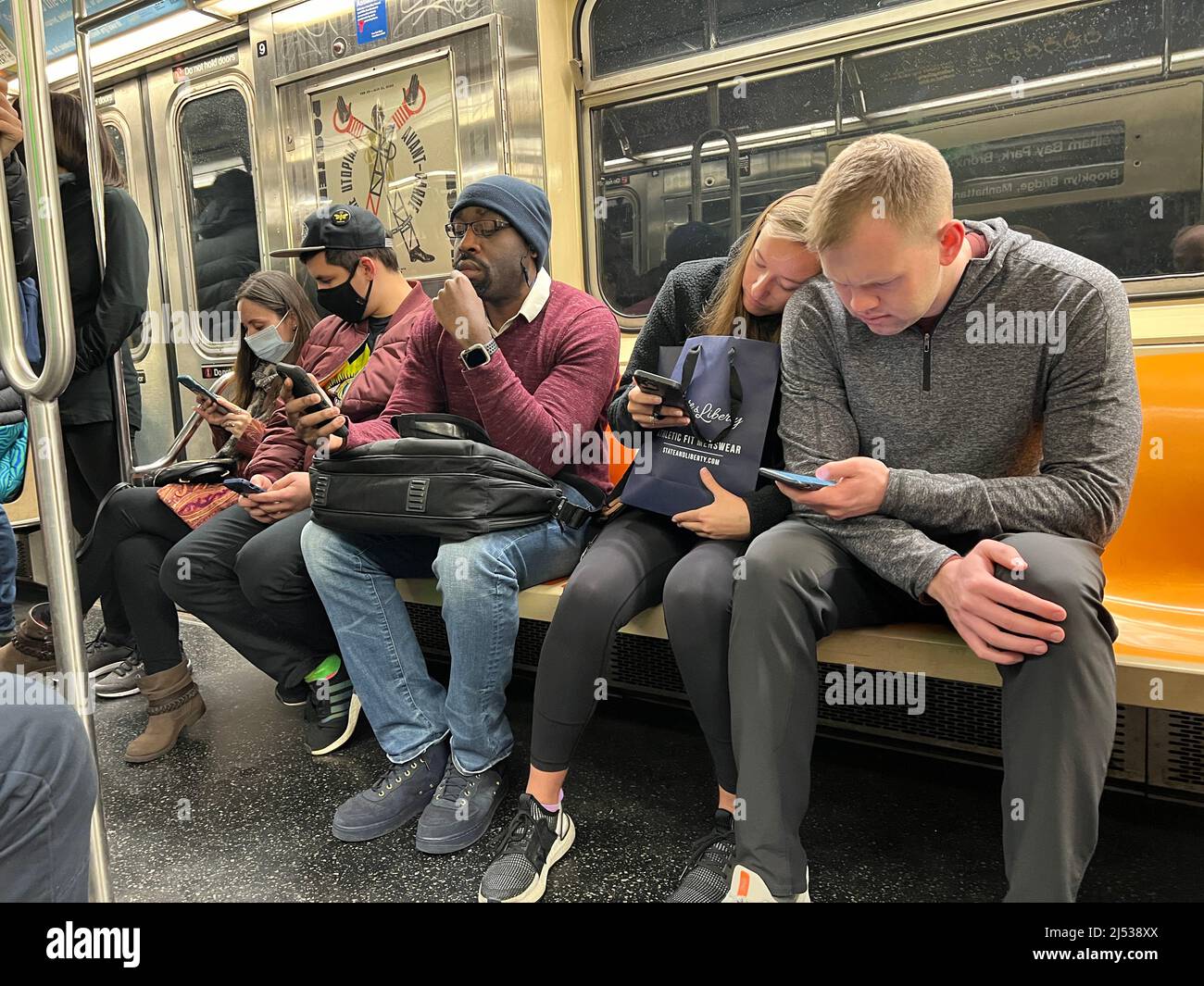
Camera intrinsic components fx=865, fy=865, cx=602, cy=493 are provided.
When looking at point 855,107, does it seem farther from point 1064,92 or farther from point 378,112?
point 378,112

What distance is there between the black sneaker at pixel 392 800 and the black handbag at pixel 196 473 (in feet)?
3.73

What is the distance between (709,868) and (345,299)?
2.05m

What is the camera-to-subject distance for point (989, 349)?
1570 mm

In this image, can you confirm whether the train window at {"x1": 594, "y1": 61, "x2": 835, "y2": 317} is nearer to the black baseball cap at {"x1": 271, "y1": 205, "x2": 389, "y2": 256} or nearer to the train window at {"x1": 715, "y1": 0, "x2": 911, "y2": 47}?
the train window at {"x1": 715, "y1": 0, "x2": 911, "y2": 47}

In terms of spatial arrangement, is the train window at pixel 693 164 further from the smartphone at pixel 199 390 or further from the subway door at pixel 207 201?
the subway door at pixel 207 201

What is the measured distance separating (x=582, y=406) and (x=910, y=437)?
2.70ft

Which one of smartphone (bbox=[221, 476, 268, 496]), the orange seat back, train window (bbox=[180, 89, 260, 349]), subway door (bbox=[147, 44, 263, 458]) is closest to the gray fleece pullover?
the orange seat back

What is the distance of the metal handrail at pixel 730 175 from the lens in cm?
304

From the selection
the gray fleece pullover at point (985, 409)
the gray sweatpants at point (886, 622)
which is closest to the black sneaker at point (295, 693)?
the gray sweatpants at point (886, 622)

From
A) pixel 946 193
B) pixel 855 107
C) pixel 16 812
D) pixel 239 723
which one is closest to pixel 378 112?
pixel 855 107

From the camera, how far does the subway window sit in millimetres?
2357

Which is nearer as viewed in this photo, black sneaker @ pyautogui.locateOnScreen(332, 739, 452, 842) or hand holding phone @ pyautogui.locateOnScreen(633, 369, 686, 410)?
hand holding phone @ pyautogui.locateOnScreen(633, 369, 686, 410)

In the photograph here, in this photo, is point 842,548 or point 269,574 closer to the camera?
point 842,548

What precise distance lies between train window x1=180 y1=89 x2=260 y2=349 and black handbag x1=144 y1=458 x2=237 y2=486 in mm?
2059
